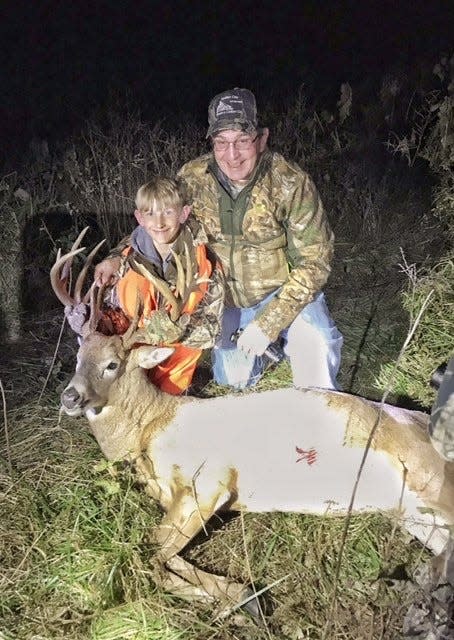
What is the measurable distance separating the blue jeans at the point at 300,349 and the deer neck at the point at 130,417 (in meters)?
0.99

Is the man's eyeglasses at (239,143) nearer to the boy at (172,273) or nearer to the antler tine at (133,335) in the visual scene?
the boy at (172,273)

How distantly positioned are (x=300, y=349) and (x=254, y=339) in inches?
16.9

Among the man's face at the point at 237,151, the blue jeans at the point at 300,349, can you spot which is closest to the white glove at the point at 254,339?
the blue jeans at the point at 300,349

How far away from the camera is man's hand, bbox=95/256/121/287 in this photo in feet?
12.1

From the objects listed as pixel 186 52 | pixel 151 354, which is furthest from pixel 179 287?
pixel 186 52

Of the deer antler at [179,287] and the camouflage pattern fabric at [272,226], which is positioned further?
the camouflage pattern fabric at [272,226]

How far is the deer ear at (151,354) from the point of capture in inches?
129

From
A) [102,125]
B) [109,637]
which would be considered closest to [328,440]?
[109,637]

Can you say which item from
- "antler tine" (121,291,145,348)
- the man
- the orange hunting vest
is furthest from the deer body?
the man

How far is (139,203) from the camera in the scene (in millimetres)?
3658

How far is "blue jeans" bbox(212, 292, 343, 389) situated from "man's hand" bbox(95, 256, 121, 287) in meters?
0.79

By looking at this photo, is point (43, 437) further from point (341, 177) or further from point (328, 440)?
point (341, 177)

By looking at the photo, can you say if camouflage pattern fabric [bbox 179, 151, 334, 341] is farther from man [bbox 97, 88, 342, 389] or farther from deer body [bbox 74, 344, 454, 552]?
deer body [bbox 74, 344, 454, 552]

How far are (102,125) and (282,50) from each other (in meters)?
6.87
